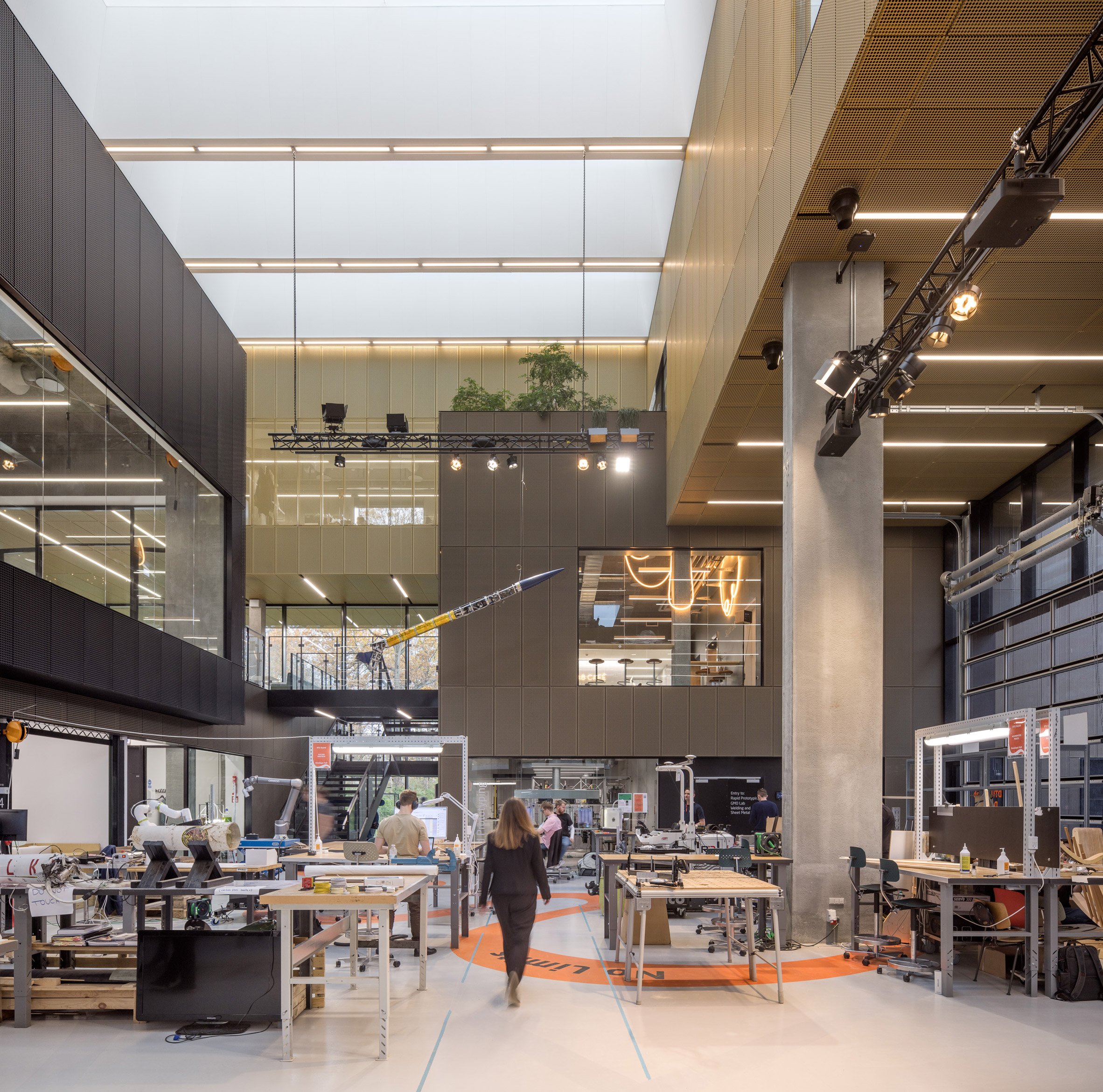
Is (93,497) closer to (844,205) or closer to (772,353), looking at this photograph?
(772,353)

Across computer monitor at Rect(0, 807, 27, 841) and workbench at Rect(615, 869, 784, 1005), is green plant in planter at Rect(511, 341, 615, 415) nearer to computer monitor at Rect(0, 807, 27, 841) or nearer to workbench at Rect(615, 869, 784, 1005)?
workbench at Rect(615, 869, 784, 1005)

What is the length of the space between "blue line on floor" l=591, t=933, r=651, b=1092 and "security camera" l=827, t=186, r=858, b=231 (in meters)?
6.31

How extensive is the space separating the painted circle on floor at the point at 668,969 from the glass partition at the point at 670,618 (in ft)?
35.0

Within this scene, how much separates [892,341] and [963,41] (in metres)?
4.34

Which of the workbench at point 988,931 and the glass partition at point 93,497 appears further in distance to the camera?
the glass partition at point 93,497

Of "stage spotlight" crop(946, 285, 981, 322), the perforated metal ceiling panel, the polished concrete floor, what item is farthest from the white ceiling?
the polished concrete floor

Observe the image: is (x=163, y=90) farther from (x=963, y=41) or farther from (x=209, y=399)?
(x=963, y=41)

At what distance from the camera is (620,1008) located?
794cm

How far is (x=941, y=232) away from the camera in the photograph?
10031 millimetres

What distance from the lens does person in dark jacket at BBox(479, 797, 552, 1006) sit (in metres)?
8.16

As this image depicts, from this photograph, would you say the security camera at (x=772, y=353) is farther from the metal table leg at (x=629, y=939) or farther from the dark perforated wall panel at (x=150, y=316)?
the dark perforated wall panel at (x=150, y=316)

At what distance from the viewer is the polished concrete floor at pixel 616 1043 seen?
6184 mm

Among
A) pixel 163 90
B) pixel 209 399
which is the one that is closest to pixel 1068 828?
pixel 209 399

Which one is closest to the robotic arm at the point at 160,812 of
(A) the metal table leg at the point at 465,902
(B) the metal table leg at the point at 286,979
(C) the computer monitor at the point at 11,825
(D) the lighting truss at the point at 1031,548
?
(C) the computer monitor at the point at 11,825
